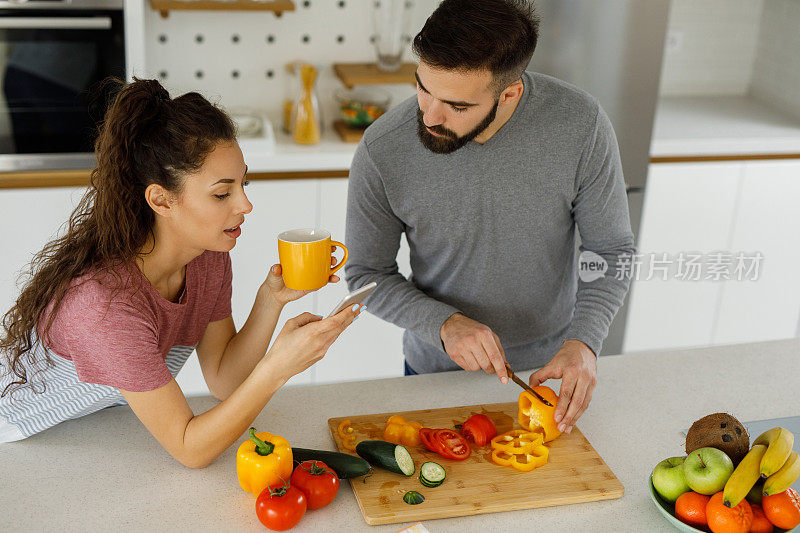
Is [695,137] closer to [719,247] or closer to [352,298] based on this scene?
[719,247]

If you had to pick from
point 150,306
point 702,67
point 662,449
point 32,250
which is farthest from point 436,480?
point 702,67

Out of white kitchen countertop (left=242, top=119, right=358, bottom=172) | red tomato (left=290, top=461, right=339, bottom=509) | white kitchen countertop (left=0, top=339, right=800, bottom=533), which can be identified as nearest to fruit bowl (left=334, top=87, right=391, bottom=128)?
white kitchen countertop (left=242, top=119, right=358, bottom=172)

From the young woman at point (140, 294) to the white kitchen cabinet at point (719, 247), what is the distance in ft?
6.95

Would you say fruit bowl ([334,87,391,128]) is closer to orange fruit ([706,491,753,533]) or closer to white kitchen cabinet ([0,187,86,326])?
white kitchen cabinet ([0,187,86,326])

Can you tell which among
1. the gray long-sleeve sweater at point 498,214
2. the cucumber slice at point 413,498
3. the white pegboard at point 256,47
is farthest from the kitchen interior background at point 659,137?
the cucumber slice at point 413,498

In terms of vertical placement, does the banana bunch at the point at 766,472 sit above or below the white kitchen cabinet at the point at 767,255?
above

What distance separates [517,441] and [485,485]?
12cm

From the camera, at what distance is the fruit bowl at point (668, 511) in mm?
1229

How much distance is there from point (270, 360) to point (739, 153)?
95.3 inches

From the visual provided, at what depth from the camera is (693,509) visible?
4.04 ft

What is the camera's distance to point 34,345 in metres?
1.46

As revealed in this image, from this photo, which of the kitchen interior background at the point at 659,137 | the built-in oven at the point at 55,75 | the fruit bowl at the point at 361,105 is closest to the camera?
the built-in oven at the point at 55,75

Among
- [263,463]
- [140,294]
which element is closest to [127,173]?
[140,294]

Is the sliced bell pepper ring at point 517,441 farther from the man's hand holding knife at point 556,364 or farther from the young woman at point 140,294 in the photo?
the young woman at point 140,294
